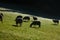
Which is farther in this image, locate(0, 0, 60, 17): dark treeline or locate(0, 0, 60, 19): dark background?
locate(0, 0, 60, 17): dark treeline

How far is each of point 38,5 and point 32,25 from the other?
104 ft

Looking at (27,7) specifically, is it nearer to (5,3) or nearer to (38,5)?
(38,5)

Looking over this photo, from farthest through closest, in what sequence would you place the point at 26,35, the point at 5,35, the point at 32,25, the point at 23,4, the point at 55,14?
1. the point at 23,4
2. the point at 55,14
3. the point at 32,25
4. the point at 26,35
5. the point at 5,35

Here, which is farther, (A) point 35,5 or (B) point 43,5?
(A) point 35,5

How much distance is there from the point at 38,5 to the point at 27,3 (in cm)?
396

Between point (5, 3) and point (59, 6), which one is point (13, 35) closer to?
point (59, 6)

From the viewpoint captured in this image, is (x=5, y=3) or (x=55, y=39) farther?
(x=5, y=3)

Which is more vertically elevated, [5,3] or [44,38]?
[5,3]

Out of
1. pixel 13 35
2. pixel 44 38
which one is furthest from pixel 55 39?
pixel 13 35

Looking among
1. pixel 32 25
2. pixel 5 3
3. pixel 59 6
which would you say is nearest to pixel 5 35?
pixel 32 25

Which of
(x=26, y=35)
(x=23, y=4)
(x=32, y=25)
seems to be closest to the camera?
(x=26, y=35)

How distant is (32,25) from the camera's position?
3566 centimetres

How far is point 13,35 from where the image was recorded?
2630 centimetres

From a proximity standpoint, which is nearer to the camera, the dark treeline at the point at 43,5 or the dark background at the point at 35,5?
the dark background at the point at 35,5
